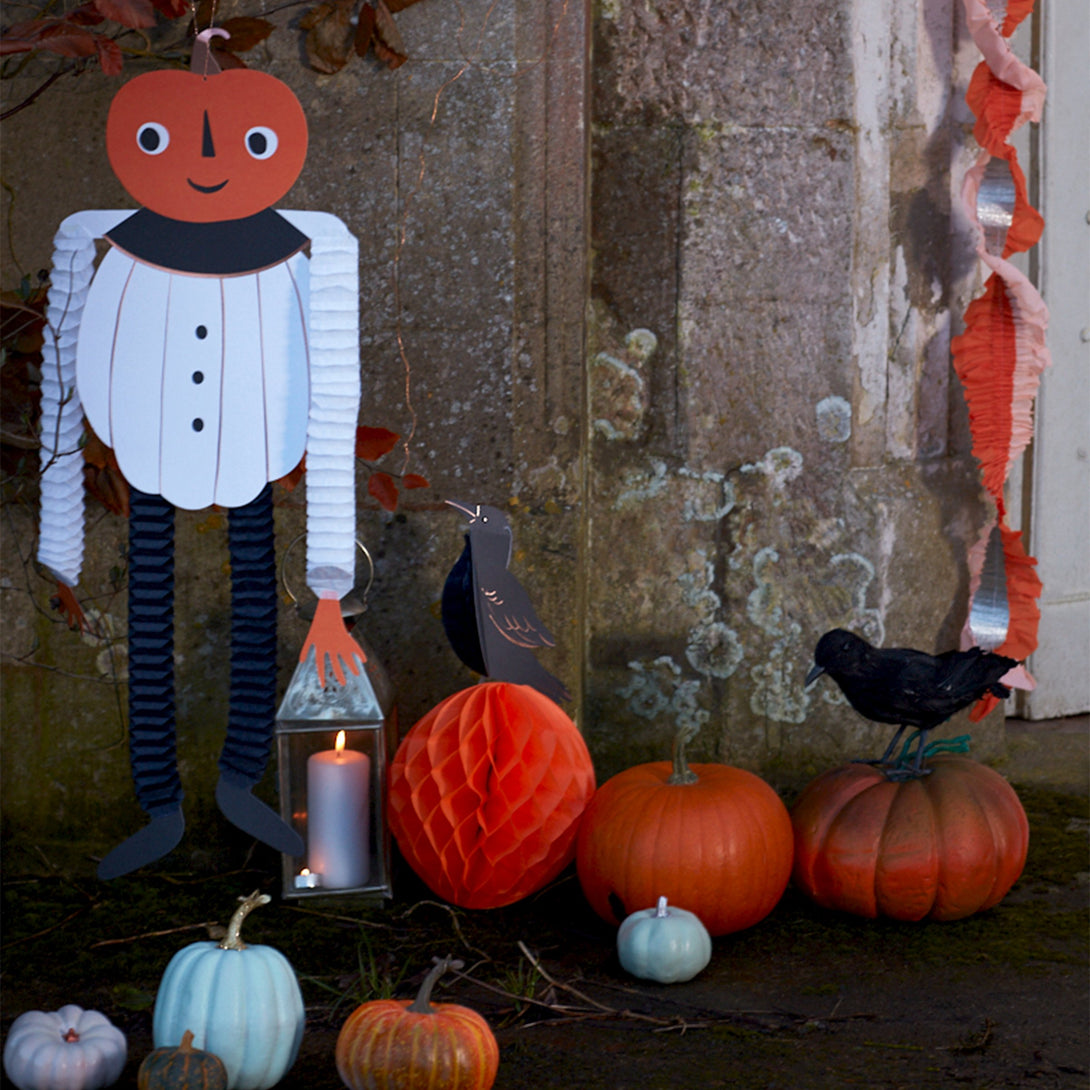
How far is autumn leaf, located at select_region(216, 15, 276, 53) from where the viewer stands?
7.30 feet

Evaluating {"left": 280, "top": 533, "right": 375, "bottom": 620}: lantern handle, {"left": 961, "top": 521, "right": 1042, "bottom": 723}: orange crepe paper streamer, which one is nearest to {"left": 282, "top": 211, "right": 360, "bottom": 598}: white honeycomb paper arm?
{"left": 280, "top": 533, "right": 375, "bottom": 620}: lantern handle

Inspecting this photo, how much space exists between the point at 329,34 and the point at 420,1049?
6.28 feet

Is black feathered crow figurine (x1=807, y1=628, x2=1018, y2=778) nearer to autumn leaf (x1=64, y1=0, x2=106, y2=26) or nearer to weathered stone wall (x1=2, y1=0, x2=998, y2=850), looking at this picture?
weathered stone wall (x1=2, y1=0, x2=998, y2=850)

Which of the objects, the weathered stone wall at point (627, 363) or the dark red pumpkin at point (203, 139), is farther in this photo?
the weathered stone wall at point (627, 363)

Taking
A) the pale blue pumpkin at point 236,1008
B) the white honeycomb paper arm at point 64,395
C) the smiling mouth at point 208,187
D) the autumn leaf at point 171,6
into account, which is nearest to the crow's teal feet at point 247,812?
the pale blue pumpkin at point 236,1008

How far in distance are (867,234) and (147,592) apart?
1.88 m

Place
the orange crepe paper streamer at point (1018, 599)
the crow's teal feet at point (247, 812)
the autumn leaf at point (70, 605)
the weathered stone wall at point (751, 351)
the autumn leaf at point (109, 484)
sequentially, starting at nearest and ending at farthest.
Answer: the crow's teal feet at point (247, 812) → the autumn leaf at point (70, 605) → the autumn leaf at point (109, 484) → the weathered stone wall at point (751, 351) → the orange crepe paper streamer at point (1018, 599)

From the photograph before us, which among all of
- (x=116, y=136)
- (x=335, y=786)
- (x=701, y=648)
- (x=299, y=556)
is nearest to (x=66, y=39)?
(x=116, y=136)

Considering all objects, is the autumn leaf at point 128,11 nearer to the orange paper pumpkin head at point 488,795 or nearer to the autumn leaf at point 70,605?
the autumn leaf at point 70,605

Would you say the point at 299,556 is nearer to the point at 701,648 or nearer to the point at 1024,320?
the point at 701,648

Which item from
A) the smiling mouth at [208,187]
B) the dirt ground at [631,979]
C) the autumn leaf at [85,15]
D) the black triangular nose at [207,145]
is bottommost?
the dirt ground at [631,979]

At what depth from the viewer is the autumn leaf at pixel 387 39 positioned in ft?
8.02

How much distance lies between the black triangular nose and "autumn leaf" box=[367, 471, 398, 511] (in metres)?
0.72

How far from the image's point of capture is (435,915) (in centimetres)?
238
